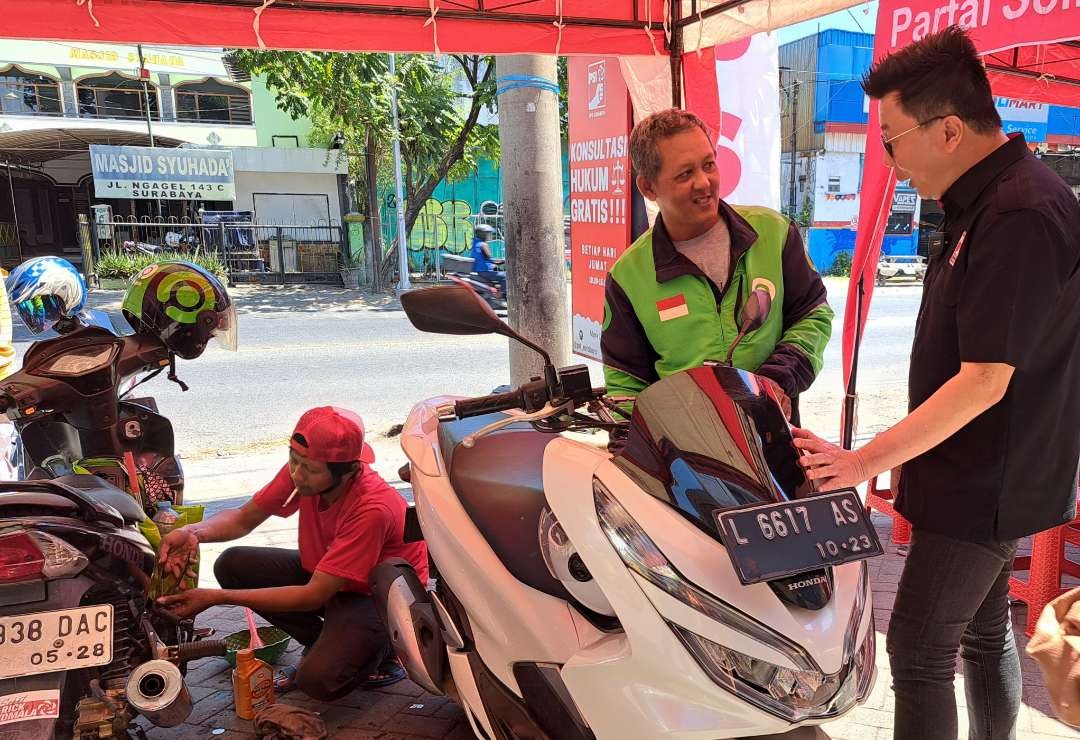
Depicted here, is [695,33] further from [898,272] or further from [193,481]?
[898,272]

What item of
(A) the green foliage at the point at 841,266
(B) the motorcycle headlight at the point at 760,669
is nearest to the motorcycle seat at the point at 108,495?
(B) the motorcycle headlight at the point at 760,669

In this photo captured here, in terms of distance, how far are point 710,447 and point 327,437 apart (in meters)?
1.65

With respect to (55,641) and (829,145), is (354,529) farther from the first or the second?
(829,145)

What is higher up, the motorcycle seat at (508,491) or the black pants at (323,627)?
the motorcycle seat at (508,491)

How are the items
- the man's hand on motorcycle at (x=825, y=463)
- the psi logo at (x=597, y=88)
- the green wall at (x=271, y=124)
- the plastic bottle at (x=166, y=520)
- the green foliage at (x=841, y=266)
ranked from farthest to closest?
the green foliage at (x=841, y=266) → the green wall at (x=271, y=124) → the psi logo at (x=597, y=88) → the plastic bottle at (x=166, y=520) → the man's hand on motorcycle at (x=825, y=463)

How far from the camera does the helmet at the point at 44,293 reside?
130 inches

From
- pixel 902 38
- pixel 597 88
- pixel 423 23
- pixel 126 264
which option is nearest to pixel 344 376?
pixel 597 88

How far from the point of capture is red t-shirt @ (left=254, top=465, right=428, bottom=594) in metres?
2.72

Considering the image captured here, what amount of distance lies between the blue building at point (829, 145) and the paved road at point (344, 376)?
12.6m

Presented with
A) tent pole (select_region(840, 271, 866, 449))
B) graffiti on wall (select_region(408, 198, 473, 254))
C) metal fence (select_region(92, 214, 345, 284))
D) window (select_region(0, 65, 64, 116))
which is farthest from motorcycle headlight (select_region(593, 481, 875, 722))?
window (select_region(0, 65, 64, 116))

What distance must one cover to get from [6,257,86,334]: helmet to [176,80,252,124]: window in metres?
22.8

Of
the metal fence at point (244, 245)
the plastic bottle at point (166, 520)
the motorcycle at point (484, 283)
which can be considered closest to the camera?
the plastic bottle at point (166, 520)

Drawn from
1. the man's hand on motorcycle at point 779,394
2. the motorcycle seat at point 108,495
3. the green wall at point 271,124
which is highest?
the green wall at point 271,124

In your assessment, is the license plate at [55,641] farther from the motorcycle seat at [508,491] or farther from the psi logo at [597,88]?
the psi logo at [597,88]
